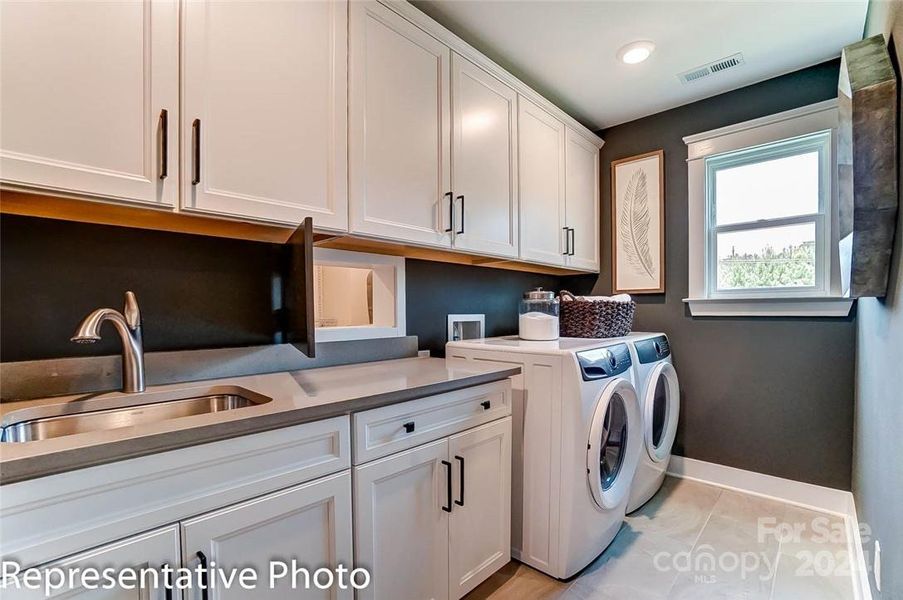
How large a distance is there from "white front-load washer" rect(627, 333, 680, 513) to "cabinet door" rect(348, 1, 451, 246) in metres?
1.26

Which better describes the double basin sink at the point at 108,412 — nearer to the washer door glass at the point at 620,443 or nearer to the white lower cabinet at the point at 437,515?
the white lower cabinet at the point at 437,515

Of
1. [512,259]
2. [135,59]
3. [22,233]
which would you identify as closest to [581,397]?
[512,259]

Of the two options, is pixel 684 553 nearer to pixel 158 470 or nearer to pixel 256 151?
pixel 158 470

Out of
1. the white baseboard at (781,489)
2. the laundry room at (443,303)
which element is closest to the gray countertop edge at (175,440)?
the laundry room at (443,303)

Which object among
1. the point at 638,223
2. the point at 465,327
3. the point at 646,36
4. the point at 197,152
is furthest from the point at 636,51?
the point at 197,152

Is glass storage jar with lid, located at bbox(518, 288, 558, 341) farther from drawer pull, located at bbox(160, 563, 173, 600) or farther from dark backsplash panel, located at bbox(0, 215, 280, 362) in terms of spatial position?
drawer pull, located at bbox(160, 563, 173, 600)

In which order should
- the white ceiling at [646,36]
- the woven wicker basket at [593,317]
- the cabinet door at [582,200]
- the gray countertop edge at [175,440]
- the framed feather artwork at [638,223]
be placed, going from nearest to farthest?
1. the gray countertop edge at [175,440]
2. the white ceiling at [646,36]
3. the woven wicker basket at [593,317]
4. the cabinet door at [582,200]
5. the framed feather artwork at [638,223]

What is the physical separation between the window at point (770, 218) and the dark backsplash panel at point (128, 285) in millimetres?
2691

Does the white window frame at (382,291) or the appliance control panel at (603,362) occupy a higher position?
A: the white window frame at (382,291)

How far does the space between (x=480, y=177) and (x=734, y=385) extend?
2.09 meters

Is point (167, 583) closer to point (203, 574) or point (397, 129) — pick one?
point (203, 574)

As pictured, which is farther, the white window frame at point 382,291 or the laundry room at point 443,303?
the white window frame at point 382,291

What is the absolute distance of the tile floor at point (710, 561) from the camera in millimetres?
1612

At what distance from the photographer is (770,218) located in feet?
8.04
